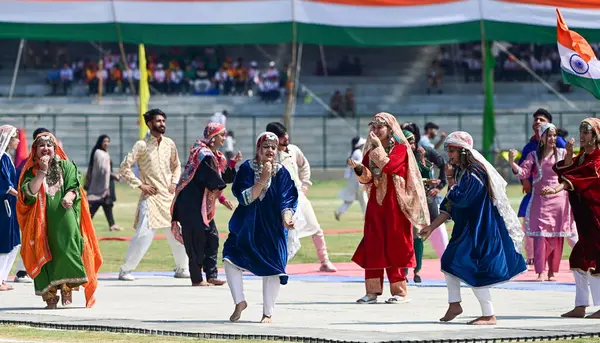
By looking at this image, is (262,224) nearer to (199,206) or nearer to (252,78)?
(199,206)

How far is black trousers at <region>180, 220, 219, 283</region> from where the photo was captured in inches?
609

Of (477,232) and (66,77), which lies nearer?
(477,232)

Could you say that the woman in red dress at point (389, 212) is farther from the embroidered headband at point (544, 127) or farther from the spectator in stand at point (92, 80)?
the spectator in stand at point (92, 80)

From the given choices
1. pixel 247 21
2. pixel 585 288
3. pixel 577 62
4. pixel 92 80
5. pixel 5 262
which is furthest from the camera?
pixel 92 80

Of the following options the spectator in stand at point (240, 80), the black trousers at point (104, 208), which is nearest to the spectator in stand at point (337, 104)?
the spectator in stand at point (240, 80)

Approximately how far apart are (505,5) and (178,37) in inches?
275

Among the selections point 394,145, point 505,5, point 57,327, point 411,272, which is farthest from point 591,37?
point 57,327

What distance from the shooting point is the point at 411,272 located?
16.7 meters

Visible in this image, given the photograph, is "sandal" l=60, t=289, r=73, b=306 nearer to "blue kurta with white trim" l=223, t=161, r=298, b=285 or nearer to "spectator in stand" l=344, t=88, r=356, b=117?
"blue kurta with white trim" l=223, t=161, r=298, b=285

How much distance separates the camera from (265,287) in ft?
38.7

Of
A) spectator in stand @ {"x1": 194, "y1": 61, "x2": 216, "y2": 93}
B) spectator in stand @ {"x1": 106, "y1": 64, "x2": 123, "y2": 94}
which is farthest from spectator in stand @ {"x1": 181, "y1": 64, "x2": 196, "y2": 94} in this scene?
spectator in stand @ {"x1": 106, "y1": 64, "x2": 123, "y2": 94}

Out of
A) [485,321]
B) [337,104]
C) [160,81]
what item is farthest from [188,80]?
[485,321]

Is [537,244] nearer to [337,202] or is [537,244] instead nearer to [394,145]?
[394,145]

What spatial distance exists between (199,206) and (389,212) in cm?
265
